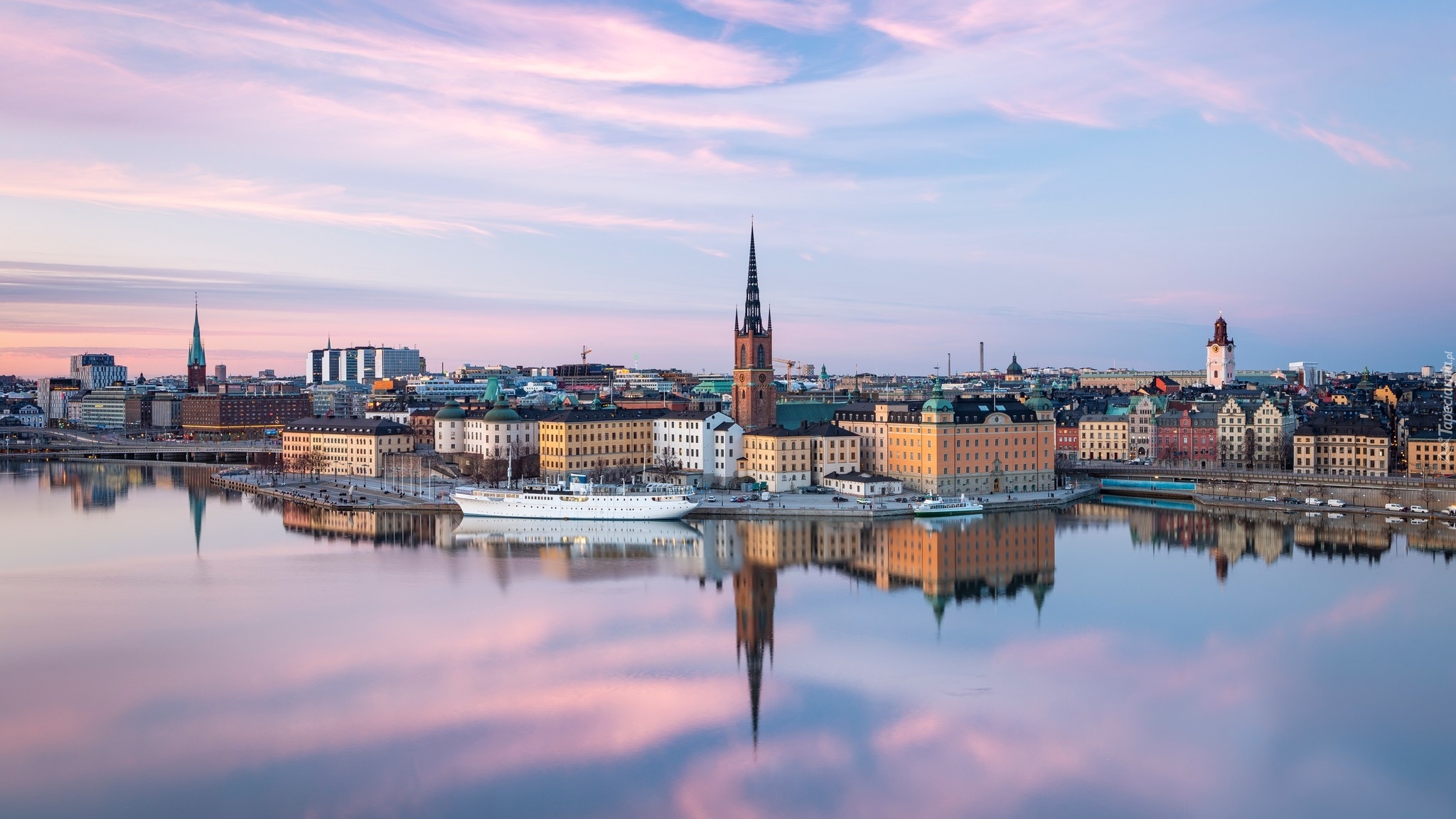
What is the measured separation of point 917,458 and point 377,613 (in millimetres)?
21644

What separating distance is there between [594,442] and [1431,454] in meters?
28.0

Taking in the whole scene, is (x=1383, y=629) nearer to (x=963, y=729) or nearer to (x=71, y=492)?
(x=963, y=729)

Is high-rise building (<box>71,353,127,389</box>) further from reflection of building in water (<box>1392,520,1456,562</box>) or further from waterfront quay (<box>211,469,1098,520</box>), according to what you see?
reflection of building in water (<box>1392,520,1456,562</box>)

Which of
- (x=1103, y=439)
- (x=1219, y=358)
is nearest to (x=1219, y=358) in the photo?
(x=1219, y=358)

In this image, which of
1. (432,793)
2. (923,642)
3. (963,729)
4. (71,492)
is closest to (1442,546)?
(923,642)

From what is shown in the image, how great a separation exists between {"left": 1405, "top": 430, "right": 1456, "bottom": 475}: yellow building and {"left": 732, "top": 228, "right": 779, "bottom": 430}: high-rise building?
21.6m

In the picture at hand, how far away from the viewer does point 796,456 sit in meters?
41.7

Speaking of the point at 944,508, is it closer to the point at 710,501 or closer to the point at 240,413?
the point at 710,501

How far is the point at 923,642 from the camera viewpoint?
21.0 meters

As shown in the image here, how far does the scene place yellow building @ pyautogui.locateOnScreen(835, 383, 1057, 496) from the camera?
40.3 m

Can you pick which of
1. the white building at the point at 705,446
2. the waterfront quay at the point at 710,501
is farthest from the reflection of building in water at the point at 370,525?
the white building at the point at 705,446

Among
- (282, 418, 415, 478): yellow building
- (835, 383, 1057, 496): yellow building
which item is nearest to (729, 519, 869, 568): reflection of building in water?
(835, 383, 1057, 496): yellow building

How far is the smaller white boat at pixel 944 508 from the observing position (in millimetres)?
36562

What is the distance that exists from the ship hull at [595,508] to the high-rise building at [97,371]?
368ft
